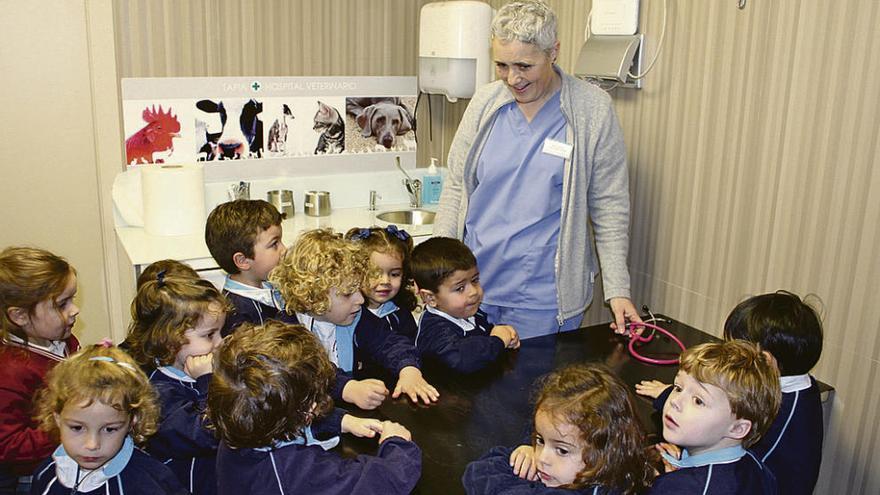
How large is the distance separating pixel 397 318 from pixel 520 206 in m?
0.55

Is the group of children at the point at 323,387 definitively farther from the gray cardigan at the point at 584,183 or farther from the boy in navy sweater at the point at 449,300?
the gray cardigan at the point at 584,183

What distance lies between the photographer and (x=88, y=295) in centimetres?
351

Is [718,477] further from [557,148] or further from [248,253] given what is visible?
[248,253]

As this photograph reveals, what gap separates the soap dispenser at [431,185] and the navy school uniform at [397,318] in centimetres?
166

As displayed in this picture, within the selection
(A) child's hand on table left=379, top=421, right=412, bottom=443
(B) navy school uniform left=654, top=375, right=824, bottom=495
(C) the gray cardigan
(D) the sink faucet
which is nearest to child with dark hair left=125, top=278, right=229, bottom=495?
(A) child's hand on table left=379, top=421, right=412, bottom=443

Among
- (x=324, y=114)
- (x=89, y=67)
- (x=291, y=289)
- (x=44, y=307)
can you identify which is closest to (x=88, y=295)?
(x=89, y=67)

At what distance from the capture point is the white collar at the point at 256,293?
2104 millimetres

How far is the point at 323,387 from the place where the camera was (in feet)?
4.63

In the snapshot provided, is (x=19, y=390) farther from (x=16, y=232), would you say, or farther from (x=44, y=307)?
(x=16, y=232)

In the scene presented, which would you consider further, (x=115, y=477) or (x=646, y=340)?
(x=646, y=340)

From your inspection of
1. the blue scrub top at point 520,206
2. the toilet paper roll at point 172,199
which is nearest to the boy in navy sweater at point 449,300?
the blue scrub top at point 520,206

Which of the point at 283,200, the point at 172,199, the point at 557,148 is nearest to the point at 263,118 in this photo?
the point at 283,200

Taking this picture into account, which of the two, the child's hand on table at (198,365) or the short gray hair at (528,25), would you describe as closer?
the child's hand on table at (198,365)

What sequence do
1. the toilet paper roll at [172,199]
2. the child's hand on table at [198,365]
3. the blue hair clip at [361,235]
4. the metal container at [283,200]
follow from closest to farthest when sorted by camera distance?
the child's hand on table at [198,365]
the blue hair clip at [361,235]
the toilet paper roll at [172,199]
the metal container at [283,200]
